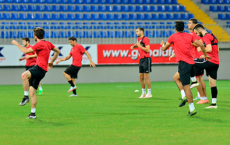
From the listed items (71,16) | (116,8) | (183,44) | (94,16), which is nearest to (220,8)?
(116,8)

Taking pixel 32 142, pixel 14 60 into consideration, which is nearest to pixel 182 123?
pixel 32 142

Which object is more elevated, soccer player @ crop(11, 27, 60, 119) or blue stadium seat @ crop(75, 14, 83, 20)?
blue stadium seat @ crop(75, 14, 83, 20)

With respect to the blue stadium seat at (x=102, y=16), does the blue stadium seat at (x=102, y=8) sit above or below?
above

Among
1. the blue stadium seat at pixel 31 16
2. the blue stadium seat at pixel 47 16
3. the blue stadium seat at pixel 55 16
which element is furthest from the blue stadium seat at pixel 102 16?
the blue stadium seat at pixel 31 16

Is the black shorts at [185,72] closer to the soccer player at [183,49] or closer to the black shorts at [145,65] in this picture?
the soccer player at [183,49]

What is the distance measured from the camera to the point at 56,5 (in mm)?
25500

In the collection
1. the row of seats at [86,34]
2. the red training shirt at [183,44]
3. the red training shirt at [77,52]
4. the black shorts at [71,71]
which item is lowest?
the black shorts at [71,71]

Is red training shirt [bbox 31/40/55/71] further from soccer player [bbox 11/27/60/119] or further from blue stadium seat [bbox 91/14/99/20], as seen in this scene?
blue stadium seat [bbox 91/14/99/20]

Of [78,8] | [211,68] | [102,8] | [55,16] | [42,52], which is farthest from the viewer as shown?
[102,8]

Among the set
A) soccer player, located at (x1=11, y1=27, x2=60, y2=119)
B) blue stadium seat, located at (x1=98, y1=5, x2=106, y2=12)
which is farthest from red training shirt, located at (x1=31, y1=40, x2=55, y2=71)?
blue stadium seat, located at (x1=98, y1=5, x2=106, y2=12)

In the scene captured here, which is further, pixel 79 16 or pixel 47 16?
pixel 79 16

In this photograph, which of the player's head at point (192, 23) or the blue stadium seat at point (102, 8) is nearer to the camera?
the player's head at point (192, 23)

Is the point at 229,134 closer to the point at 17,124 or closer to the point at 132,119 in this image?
the point at 132,119

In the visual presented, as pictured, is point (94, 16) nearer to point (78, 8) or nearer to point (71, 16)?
point (78, 8)
